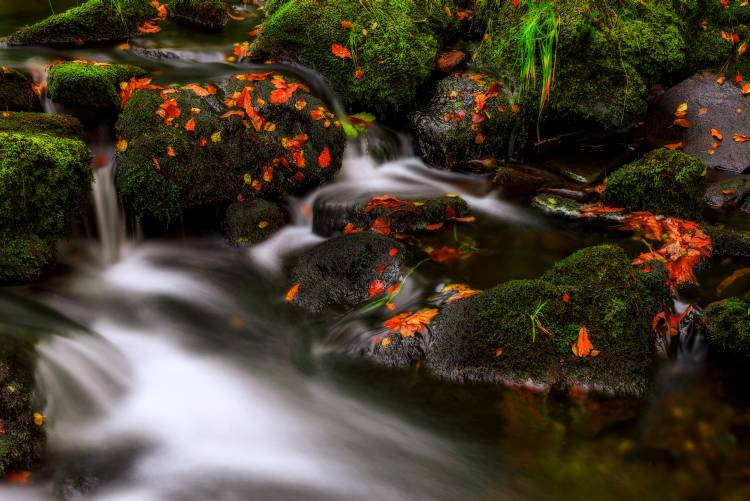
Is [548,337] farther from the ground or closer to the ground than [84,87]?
closer to the ground

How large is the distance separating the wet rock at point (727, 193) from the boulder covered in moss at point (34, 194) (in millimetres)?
6216

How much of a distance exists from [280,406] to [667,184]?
13.9 feet

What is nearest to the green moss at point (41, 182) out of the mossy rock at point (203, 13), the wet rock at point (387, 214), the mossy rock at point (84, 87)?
the mossy rock at point (84, 87)

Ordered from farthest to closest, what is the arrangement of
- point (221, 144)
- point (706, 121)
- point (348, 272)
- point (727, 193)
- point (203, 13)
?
1. point (203, 13)
2. point (706, 121)
3. point (727, 193)
4. point (221, 144)
5. point (348, 272)

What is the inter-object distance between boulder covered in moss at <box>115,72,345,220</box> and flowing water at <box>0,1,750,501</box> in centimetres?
41

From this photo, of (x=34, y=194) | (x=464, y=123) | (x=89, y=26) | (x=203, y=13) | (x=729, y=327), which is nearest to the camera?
(x=729, y=327)

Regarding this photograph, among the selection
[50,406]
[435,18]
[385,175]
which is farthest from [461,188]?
[50,406]

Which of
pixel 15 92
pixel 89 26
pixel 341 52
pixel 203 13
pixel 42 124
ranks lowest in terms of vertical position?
pixel 42 124

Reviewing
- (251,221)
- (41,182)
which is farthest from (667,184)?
→ (41,182)

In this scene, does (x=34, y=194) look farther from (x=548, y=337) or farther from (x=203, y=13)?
(x=203, y=13)

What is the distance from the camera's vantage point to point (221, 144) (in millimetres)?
5488

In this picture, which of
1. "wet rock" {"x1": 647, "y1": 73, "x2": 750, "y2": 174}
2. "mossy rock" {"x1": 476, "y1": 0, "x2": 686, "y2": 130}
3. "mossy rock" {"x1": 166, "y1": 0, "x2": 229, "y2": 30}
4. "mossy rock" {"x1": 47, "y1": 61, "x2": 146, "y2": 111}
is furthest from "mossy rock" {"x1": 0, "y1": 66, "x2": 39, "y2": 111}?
"wet rock" {"x1": 647, "y1": 73, "x2": 750, "y2": 174}

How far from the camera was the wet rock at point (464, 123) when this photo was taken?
6742mm

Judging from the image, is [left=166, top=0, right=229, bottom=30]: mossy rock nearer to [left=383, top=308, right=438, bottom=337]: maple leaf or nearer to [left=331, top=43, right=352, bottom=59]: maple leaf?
[left=331, top=43, right=352, bottom=59]: maple leaf
